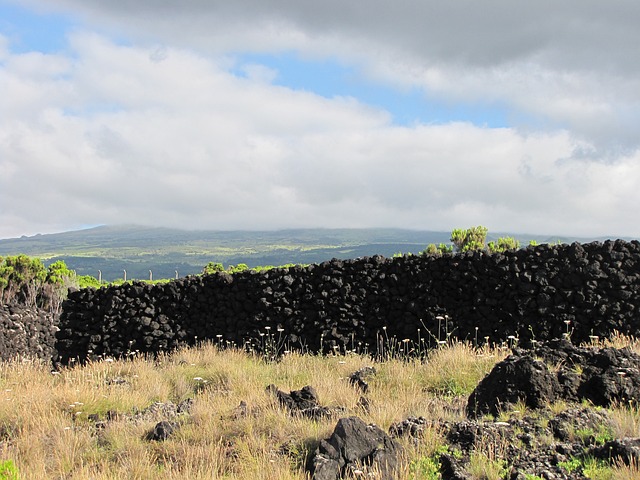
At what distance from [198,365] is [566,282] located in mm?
8216

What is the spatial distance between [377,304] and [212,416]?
758cm

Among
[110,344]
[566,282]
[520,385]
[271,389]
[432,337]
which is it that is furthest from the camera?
[110,344]

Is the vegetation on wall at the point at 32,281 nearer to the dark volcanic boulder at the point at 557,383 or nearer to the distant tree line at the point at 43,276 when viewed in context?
the distant tree line at the point at 43,276

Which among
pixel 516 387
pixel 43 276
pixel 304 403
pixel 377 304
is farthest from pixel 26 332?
pixel 516 387

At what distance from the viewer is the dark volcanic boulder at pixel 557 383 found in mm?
8062

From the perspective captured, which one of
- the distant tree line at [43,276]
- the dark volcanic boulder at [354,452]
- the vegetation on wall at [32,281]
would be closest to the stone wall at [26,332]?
the distant tree line at [43,276]

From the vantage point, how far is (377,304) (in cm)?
1563

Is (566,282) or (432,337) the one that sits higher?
(566,282)

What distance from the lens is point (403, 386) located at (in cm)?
1037

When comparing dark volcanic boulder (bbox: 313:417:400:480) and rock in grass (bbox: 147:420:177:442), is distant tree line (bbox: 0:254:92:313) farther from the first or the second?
dark volcanic boulder (bbox: 313:417:400:480)

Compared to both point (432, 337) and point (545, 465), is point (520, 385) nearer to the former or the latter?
point (545, 465)

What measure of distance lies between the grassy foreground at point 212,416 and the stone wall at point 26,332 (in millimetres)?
8487

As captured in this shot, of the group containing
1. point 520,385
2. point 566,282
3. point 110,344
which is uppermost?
point 566,282

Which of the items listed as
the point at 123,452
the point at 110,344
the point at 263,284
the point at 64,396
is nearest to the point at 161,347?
the point at 110,344
